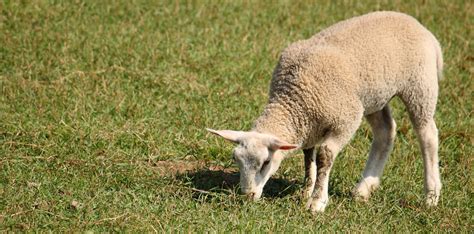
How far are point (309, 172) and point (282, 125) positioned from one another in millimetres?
519

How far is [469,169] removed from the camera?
691 centimetres

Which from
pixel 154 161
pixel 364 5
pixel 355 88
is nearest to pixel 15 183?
pixel 154 161

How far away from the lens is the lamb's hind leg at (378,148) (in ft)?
21.0

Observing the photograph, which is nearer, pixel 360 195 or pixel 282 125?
pixel 282 125

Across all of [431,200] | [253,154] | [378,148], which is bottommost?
[431,200]

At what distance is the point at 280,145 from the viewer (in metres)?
5.55

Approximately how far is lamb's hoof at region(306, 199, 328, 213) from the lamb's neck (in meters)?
0.41

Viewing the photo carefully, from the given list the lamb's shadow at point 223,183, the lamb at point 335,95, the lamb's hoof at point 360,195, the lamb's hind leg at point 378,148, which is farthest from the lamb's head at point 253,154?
the lamb's hind leg at point 378,148

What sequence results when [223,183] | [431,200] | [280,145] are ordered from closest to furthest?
1. [280,145]
2. [223,183]
3. [431,200]

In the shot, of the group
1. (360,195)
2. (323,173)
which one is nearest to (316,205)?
(323,173)

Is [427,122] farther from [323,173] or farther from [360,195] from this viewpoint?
[323,173]

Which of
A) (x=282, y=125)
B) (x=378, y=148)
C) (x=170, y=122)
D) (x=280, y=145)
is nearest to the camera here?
→ (x=280, y=145)

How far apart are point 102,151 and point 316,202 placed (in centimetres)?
170

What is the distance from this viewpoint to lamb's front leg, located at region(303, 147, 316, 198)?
6118mm
